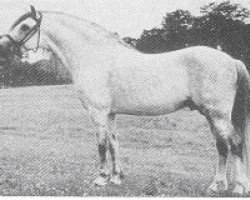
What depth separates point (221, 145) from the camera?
4.35 m

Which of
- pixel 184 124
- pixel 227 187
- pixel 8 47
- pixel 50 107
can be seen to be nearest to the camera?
pixel 227 187

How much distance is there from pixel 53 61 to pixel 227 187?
2.36m

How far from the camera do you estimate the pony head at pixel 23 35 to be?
455cm

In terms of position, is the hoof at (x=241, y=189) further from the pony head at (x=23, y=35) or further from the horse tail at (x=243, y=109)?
the pony head at (x=23, y=35)

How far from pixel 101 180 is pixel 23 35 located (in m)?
1.80

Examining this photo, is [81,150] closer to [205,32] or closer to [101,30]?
[101,30]

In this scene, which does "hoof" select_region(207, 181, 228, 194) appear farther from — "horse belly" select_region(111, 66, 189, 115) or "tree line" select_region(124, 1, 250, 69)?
"tree line" select_region(124, 1, 250, 69)

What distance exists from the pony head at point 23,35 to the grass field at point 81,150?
61 cm

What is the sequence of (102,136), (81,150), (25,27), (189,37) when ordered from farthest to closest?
1. (81,150)
2. (189,37)
3. (25,27)
4. (102,136)

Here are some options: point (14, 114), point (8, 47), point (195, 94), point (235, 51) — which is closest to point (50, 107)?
point (14, 114)

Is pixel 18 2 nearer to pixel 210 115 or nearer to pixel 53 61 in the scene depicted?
pixel 53 61

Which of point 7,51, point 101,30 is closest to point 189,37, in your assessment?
point 101,30

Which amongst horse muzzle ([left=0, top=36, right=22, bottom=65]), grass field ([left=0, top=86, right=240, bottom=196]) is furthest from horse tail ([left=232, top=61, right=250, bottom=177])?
horse muzzle ([left=0, top=36, right=22, bottom=65])

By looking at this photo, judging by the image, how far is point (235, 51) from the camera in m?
4.70
